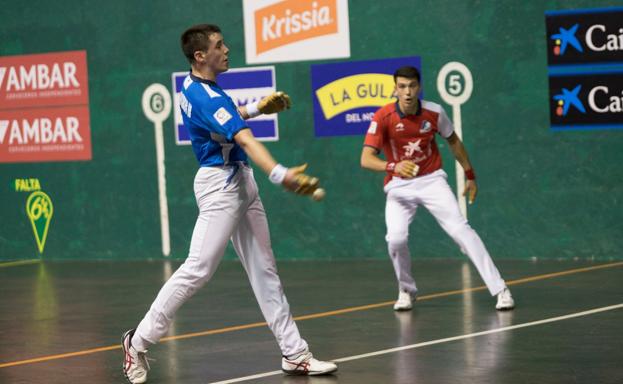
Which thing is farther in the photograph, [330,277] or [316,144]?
[316,144]

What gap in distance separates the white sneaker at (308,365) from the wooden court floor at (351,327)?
0.23 ft

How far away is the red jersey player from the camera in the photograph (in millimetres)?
10336

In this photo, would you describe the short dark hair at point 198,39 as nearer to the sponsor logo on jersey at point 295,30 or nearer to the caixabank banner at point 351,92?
the caixabank banner at point 351,92

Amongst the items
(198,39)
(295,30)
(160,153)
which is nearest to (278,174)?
(198,39)

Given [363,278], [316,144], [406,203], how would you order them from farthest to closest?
[316,144] → [363,278] → [406,203]

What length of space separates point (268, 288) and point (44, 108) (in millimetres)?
8933

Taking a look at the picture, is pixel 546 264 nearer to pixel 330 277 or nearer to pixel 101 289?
pixel 330 277

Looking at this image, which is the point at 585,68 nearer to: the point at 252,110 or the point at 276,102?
the point at 252,110

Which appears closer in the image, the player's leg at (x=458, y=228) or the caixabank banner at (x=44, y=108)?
the player's leg at (x=458, y=228)

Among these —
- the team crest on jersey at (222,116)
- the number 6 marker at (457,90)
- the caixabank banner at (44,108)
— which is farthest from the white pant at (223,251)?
the caixabank banner at (44,108)

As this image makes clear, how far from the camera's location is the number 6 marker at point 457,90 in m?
13.6

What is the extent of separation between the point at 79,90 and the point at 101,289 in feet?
12.4

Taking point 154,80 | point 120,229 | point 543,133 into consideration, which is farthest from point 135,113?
point 543,133

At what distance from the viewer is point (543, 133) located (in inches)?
523
